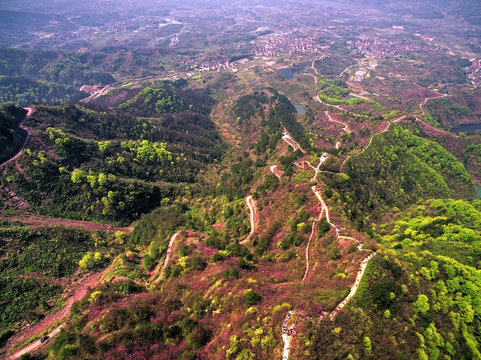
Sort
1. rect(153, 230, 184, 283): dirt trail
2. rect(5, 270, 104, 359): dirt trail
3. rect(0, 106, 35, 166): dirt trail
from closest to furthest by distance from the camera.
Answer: rect(5, 270, 104, 359): dirt trail
rect(153, 230, 184, 283): dirt trail
rect(0, 106, 35, 166): dirt trail

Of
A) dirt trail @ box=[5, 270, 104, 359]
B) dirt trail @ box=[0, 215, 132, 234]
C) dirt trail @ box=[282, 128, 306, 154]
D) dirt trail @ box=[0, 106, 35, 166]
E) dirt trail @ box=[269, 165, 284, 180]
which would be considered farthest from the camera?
dirt trail @ box=[282, 128, 306, 154]

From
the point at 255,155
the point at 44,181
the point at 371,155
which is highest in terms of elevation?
the point at 44,181

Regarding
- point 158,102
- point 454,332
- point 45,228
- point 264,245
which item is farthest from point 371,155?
point 158,102

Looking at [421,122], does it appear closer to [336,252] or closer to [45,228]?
[336,252]

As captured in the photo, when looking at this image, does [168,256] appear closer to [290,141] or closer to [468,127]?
[290,141]

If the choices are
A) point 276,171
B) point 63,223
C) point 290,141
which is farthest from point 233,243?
point 290,141

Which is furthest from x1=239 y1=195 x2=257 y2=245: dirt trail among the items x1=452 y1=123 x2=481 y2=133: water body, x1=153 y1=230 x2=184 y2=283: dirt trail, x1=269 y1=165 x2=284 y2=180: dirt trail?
x1=452 y1=123 x2=481 y2=133: water body

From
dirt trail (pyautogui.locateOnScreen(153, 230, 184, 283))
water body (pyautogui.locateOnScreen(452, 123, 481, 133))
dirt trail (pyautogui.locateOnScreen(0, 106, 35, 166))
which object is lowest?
water body (pyautogui.locateOnScreen(452, 123, 481, 133))

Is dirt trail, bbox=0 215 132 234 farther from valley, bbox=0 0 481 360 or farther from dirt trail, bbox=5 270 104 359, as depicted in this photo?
dirt trail, bbox=5 270 104 359
